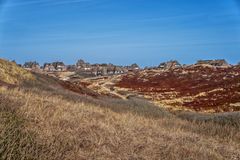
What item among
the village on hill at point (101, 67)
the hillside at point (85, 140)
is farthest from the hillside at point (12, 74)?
the village on hill at point (101, 67)

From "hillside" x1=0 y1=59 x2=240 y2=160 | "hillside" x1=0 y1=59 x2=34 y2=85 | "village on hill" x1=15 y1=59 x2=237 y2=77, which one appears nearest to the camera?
"hillside" x1=0 y1=59 x2=240 y2=160

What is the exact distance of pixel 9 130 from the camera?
576cm

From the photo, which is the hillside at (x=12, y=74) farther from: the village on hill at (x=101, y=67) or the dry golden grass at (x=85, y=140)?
the village on hill at (x=101, y=67)

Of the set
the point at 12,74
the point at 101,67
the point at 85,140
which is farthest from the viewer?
the point at 101,67

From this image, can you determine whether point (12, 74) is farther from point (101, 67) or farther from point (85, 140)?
point (101, 67)

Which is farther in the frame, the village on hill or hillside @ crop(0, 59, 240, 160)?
the village on hill

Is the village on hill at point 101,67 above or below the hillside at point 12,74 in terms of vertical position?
above

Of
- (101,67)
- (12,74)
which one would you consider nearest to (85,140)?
(12,74)

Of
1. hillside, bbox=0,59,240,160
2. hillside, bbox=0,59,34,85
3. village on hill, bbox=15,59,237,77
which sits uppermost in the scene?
village on hill, bbox=15,59,237,77

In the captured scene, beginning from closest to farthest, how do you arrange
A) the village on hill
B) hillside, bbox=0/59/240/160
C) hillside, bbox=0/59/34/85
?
hillside, bbox=0/59/240/160, hillside, bbox=0/59/34/85, the village on hill

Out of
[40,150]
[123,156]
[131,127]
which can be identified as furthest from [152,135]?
[40,150]

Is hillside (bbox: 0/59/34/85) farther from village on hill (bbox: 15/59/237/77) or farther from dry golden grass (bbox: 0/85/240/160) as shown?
village on hill (bbox: 15/59/237/77)

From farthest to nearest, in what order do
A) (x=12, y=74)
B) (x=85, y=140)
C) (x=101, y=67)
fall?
(x=101, y=67), (x=12, y=74), (x=85, y=140)

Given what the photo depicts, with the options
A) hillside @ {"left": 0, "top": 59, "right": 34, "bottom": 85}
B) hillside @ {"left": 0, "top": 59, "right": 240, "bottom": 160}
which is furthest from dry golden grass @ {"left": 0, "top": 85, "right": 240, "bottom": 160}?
hillside @ {"left": 0, "top": 59, "right": 34, "bottom": 85}
